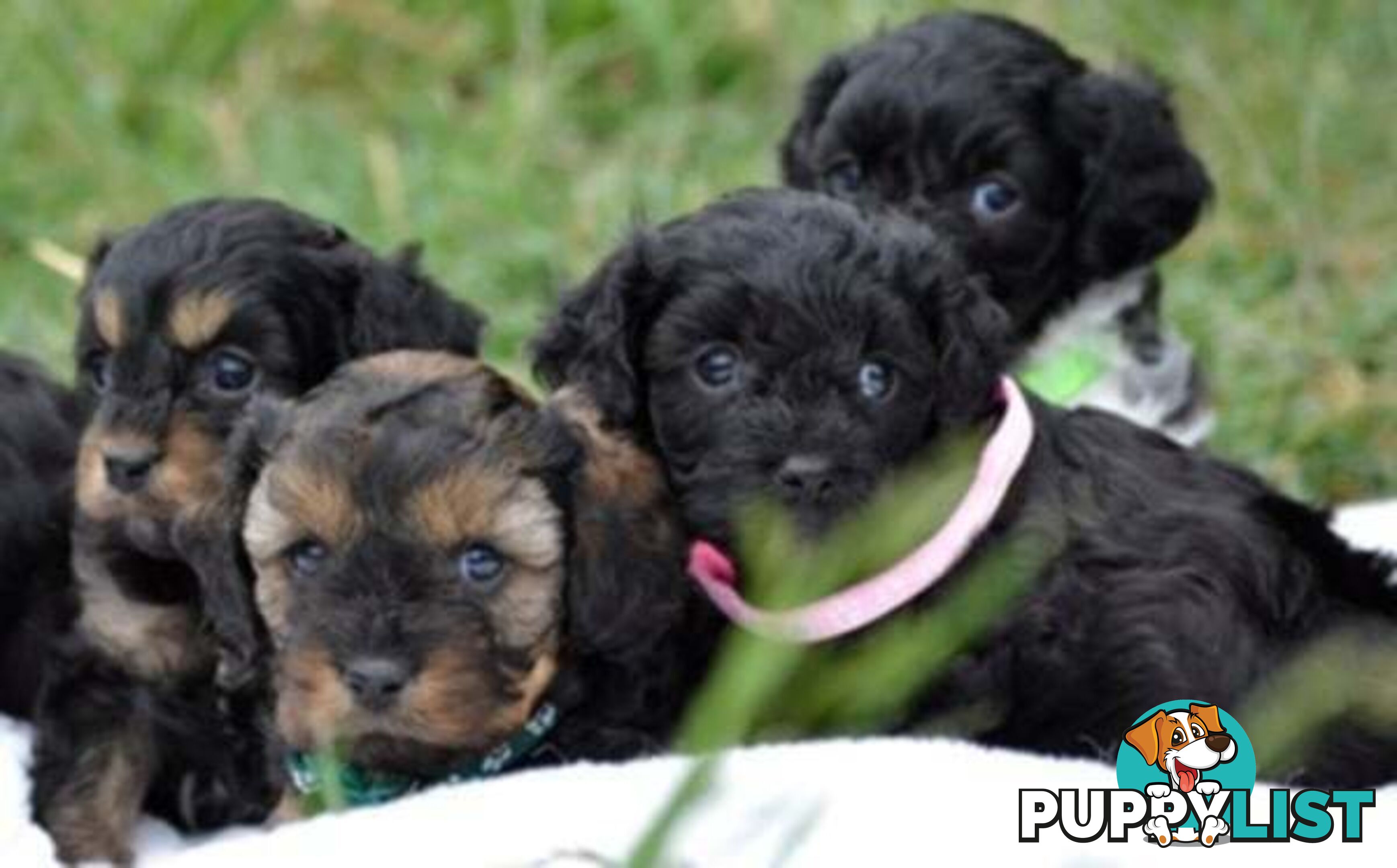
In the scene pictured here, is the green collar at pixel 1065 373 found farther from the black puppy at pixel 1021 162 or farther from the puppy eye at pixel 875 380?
the puppy eye at pixel 875 380

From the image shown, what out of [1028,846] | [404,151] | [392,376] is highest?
[392,376]

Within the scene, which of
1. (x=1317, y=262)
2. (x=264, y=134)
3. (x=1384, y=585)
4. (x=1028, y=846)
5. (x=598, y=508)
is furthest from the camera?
(x=264, y=134)

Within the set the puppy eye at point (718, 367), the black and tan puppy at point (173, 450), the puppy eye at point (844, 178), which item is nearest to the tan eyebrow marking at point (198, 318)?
the black and tan puppy at point (173, 450)

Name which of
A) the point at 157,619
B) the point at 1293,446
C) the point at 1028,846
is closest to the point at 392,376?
the point at 157,619

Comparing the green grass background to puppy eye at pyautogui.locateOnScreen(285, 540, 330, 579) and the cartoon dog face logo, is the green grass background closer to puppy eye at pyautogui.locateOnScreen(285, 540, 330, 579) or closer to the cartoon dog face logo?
the cartoon dog face logo

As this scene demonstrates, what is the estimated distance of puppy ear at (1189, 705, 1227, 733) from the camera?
4.46m

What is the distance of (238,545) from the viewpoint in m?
4.55

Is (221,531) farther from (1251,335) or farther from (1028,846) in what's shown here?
(1251,335)

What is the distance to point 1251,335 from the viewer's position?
24.1 feet

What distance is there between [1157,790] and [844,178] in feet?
6.80

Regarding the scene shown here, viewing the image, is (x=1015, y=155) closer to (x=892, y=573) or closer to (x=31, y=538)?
(x=892, y=573)

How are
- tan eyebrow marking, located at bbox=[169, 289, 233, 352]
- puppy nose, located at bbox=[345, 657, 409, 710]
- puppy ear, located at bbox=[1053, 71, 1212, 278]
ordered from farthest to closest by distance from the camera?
puppy ear, located at bbox=[1053, 71, 1212, 278] < tan eyebrow marking, located at bbox=[169, 289, 233, 352] < puppy nose, located at bbox=[345, 657, 409, 710]

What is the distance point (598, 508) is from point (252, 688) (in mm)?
653

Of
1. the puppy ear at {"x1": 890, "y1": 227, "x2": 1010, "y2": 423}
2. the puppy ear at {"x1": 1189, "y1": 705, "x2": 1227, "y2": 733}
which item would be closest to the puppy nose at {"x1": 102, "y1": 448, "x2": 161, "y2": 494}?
the puppy ear at {"x1": 890, "y1": 227, "x2": 1010, "y2": 423}
